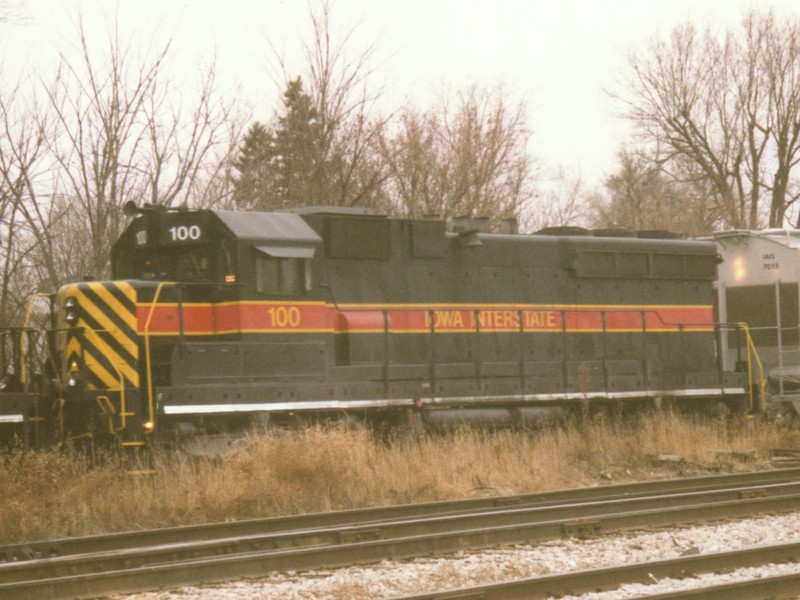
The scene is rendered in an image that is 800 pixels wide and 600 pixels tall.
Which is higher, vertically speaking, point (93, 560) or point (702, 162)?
point (702, 162)

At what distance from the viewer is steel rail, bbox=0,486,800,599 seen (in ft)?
24.7

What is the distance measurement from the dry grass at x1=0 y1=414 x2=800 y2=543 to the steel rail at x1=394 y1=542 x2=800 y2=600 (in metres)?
4.80

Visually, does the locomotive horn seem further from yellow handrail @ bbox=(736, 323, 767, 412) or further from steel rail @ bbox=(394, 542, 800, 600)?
yellow handrail @ bbox=(736, 323, 767, 412)

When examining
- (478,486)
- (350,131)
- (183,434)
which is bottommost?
(478,486)

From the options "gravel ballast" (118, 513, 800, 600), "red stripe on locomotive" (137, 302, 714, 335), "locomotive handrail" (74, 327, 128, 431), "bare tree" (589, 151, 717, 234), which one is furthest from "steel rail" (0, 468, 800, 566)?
"bare tree" (589, 151, 717, 234)

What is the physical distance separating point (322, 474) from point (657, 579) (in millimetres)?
5099

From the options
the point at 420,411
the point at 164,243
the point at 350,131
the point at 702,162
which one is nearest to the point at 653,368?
the point at 420,411

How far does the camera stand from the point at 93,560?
27.4 ft

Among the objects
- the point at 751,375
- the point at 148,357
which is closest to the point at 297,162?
the point at 751,375

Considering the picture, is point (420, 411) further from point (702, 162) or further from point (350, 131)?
point (702, 162)

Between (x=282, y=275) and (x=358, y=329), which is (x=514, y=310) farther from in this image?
(x=282, y=275)

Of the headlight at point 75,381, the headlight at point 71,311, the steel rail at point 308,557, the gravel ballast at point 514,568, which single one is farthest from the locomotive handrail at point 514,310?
the gravel ballast at point 514,568

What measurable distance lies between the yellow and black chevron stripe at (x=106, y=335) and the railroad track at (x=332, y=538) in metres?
3.19

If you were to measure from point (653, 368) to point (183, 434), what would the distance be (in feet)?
26.2
